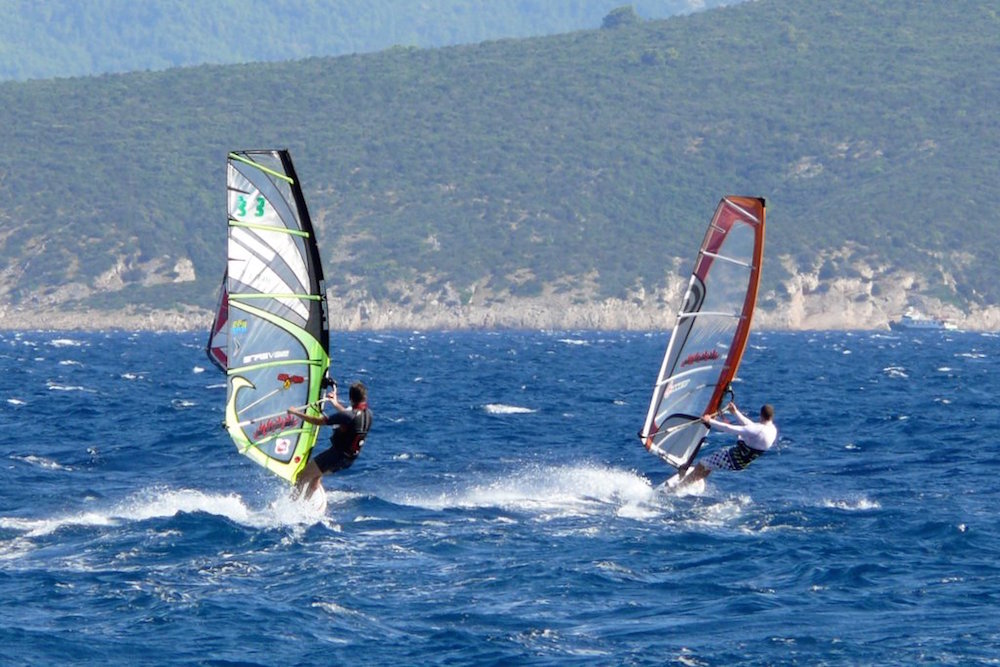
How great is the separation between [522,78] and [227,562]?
181 m

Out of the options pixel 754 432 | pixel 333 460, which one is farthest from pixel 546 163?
pixel 333 460

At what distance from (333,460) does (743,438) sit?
17.1ft

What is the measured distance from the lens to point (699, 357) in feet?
75.6

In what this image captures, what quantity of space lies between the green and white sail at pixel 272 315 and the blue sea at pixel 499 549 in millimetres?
1110

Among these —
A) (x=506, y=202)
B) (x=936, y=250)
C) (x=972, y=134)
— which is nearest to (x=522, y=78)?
(x=506, y=202)

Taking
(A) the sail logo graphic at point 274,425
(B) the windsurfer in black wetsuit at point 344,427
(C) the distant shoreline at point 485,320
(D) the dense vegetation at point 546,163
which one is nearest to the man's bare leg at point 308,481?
(B) the windsurfer in black wetsuit at point 344,427

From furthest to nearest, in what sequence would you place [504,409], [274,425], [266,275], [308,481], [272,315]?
1. [504,409]
2. [308,481]
3. [274,425]
4. [272,315]
5. [266,275]

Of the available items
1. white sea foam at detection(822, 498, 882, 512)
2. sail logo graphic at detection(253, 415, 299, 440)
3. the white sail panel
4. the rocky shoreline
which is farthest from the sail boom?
the rocky shoreline

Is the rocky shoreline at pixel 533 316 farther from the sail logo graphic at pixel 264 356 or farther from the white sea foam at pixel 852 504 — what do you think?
the sail logo graphic at pixel 264 356

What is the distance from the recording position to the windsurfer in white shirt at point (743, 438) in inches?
879

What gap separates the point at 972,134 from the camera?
6900 inches

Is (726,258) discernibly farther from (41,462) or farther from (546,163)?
(546,163)

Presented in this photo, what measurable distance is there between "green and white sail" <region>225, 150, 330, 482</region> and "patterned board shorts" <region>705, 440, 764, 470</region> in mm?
5414

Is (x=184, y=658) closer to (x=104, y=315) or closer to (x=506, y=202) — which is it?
(x=104, y=315)
